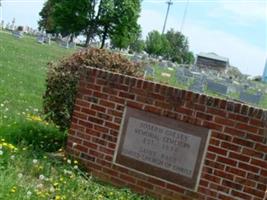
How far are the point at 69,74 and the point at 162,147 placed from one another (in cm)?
242

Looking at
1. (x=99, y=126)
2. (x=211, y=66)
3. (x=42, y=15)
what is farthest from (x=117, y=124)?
(x=211, y=66)

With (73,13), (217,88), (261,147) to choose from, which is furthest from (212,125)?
(73,13)

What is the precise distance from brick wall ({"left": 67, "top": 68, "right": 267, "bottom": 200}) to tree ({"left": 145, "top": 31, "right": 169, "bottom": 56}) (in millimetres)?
103696

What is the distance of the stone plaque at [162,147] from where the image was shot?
20.5 ft

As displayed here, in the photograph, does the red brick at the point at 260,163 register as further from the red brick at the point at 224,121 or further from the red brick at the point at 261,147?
the red brick at the point at 224,121

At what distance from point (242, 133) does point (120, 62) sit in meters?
2.97

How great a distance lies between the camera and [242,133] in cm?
607

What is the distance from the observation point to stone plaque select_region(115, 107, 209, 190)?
6.26m

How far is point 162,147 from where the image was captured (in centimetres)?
647

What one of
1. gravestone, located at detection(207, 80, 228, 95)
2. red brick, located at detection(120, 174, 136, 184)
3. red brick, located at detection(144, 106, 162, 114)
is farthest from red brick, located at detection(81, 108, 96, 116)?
gravestone, located at detection(207, 80, 228, 95)

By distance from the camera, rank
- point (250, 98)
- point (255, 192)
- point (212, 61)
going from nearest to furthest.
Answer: point (255, 192) < point (250, 98) < point (212, 61)

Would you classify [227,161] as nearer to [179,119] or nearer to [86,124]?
[179,119]

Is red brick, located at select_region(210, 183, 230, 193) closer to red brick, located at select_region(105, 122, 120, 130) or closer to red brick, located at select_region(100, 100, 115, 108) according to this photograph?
red brick, located at select_region(105, 122, 120, 130)

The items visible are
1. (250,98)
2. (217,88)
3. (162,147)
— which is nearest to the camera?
(162,147)
